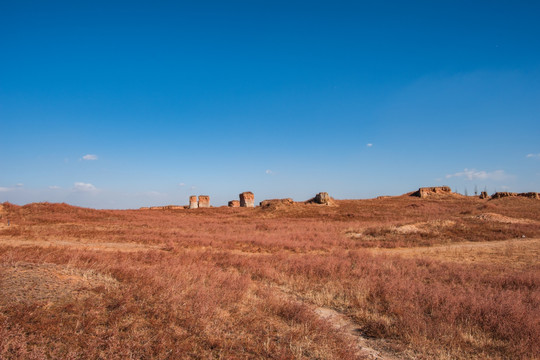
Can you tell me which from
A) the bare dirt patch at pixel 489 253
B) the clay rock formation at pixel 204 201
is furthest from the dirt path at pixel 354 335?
the clay rock formation at pixel 204 201

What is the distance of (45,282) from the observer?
5.35 metres

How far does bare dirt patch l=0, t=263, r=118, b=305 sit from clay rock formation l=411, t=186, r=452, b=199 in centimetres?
6949

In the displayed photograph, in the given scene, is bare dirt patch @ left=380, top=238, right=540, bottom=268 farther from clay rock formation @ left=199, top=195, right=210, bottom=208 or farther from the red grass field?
clay rock formation @ left=199, top=195, right=210, bottom=208

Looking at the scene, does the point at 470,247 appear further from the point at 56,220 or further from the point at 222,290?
the point at 56,220

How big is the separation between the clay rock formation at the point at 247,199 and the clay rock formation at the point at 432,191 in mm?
39296

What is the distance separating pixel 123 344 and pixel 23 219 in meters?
31.6

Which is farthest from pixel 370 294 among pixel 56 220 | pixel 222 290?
pixel 56 220

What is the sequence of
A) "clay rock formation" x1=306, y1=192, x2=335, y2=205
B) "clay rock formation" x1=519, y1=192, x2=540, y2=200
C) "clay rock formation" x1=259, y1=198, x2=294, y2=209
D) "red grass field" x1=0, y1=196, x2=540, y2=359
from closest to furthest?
"red grass field" x1=0, y1=196, x2=540, y2=359
"clay rock formation" x1=259, y1=198, x2=294, y2=209
"clay rock formation" x1=306, y1=192, x2=335, y2=205
"clay rock formation" x1=519, y1=192, x2=540, y2=200

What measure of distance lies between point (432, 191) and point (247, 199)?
45.2m

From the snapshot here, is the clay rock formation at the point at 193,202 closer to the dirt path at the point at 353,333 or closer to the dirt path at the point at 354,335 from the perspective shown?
→ the dirt path at the point at 353,333

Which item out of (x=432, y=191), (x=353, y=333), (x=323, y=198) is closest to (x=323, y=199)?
(x=323, y=198)

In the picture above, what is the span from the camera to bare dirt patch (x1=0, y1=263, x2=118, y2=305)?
15.5 feet

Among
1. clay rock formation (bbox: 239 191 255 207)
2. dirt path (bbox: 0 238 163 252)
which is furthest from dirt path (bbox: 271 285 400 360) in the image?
clay rock formation (bbox: 239 191 255 207)

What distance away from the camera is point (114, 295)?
5355mm
